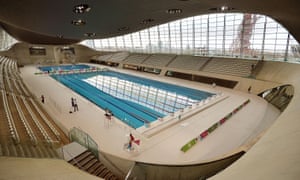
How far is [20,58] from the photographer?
27781mm

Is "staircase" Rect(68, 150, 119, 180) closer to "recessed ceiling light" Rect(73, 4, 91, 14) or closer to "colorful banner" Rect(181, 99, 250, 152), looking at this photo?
"colorful banner" Rect(181, 99, 250, 152)

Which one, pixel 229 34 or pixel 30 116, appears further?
pixel 229 34

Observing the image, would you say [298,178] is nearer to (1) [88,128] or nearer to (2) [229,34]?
(1) [88,128]

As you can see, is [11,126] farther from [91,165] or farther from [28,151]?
[91,165]

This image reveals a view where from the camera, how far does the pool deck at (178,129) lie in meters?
5.55

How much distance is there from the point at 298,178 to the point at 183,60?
18.4 meters

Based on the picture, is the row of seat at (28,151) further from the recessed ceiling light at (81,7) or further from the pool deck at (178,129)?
the recessed ceiling light at (81,7)

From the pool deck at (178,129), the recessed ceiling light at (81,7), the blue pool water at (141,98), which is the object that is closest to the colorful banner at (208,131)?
the pool deck at (178,129)

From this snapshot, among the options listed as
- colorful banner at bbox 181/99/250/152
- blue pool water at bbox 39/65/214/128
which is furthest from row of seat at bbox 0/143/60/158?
colorful banner at bbox 181/99/250/152

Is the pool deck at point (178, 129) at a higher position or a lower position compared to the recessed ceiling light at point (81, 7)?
lower

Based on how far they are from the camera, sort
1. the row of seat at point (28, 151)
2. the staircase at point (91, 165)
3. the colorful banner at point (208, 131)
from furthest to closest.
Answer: the colorful banner at point (208, 131) → the staircase at point (91, 165) → the row of seat at point (28, 151)

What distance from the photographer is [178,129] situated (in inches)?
284

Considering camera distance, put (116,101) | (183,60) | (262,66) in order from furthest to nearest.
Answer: (183,60) → (262,66) → (116,101)

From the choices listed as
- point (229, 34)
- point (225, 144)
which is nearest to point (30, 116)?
point (225, 144)
